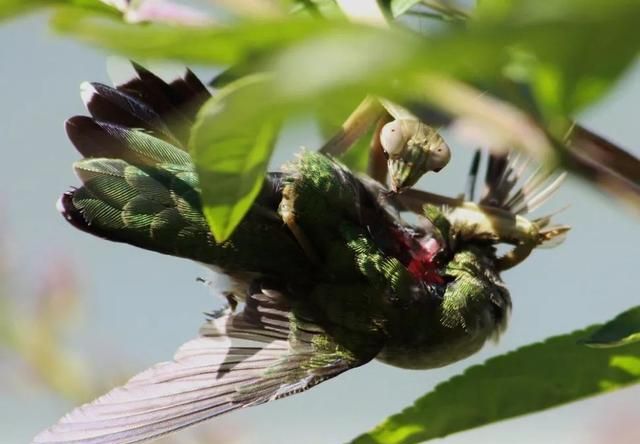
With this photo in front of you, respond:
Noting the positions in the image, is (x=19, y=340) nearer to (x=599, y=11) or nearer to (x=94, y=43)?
(x=94, y=43)

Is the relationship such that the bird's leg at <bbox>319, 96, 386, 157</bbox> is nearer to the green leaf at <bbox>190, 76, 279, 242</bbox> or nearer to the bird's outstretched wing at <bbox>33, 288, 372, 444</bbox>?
the bird's outstretched wing at <bbox>33, 288, 372, 444</bbox>

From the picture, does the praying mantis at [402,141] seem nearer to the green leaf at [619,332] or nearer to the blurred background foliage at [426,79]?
the blurred background foliage at [426,79]

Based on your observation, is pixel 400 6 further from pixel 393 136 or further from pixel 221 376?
pixel 221 376

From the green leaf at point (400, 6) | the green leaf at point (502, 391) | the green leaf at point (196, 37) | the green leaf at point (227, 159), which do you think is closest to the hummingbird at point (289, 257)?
the green leaf at point (502, 391)

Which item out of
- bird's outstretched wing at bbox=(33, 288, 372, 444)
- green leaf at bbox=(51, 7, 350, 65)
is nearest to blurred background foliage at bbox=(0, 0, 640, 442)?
green leaf at bbox=(51, 7, 350, 65)

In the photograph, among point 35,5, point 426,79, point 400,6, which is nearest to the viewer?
point 426,79

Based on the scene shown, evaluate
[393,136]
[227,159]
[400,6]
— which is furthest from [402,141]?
[227,159]
